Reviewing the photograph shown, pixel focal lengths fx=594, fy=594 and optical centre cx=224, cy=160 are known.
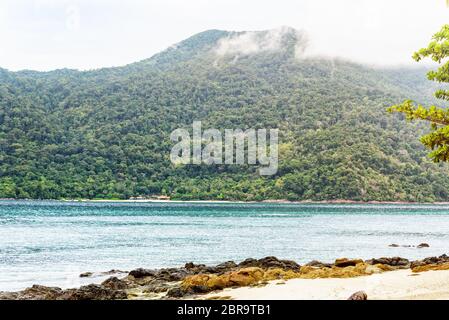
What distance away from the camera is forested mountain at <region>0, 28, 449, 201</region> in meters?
116

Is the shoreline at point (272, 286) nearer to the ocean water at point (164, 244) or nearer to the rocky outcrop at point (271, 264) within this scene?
the rocky outcrop at point (271, 264)

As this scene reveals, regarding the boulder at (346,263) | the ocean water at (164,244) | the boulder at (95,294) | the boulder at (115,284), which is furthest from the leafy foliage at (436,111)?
the ocean water at (164,244)

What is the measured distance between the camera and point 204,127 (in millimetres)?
144625

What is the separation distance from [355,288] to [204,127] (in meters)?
128

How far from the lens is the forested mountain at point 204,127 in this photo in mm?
115938

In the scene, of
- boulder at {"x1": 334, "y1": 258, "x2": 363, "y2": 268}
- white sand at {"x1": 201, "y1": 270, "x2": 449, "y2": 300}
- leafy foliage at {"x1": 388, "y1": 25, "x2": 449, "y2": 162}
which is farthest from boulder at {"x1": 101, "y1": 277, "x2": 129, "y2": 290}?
leafy foliage at {"x1": 388, "y1": 25, "x2": 449, "y2": 162}

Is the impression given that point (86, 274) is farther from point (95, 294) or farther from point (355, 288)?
point (355, 288)

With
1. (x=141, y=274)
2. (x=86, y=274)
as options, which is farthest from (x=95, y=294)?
(x=86, y=274)

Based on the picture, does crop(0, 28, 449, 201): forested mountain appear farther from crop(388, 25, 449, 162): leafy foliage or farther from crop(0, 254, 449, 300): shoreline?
crop(388, 25, 449, 162): leafy foliage

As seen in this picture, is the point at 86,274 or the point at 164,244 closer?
the point at 86,274

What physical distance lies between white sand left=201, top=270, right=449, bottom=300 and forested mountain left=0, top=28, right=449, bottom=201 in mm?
96475

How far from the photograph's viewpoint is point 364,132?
12975 centimetres
